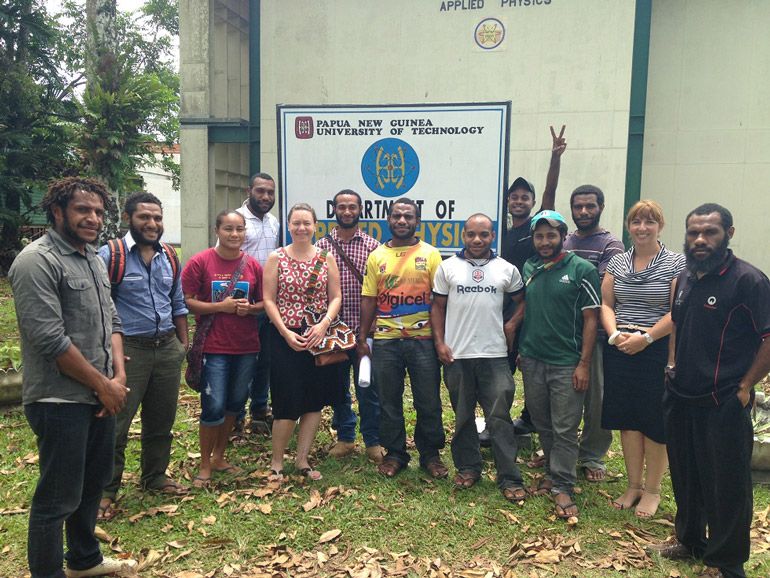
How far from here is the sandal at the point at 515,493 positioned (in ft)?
15.3

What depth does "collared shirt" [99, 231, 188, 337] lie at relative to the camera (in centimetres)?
420

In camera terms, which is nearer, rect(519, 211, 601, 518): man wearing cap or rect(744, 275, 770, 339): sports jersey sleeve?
rect(744, 275, 770, 339): sports jersey sleeve

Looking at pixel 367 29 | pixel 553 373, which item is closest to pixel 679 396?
pixel 553 373

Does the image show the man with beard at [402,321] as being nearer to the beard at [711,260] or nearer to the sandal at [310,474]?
the sandal at [310,474]

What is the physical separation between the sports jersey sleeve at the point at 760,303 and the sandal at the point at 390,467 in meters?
2.88

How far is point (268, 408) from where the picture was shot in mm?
6258

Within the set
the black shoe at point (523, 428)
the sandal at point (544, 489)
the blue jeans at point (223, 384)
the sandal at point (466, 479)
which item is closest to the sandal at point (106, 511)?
the blue jeans at point (223, 384)

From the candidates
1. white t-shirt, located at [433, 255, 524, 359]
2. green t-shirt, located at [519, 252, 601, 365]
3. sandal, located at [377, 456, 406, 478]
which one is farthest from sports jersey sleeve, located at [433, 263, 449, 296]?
sandal, located at [377, 456, 406, 478]

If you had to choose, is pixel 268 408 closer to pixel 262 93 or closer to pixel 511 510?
pixel 511 510

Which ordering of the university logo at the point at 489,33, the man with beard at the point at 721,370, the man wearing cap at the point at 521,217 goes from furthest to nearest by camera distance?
the university logo at the point at 489,33 < the man wearing cap at the point at 521,217 < the man with beard at the point at 721,370

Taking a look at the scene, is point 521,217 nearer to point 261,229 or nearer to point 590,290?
point 590,290

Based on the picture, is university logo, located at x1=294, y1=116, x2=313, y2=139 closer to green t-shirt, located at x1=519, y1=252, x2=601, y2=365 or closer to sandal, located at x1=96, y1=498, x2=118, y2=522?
green t-shirt, located at x1=519, y1=252, x2=601, y2=365

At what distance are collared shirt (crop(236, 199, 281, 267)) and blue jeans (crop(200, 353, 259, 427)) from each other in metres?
1.12

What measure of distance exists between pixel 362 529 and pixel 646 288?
2600mm
